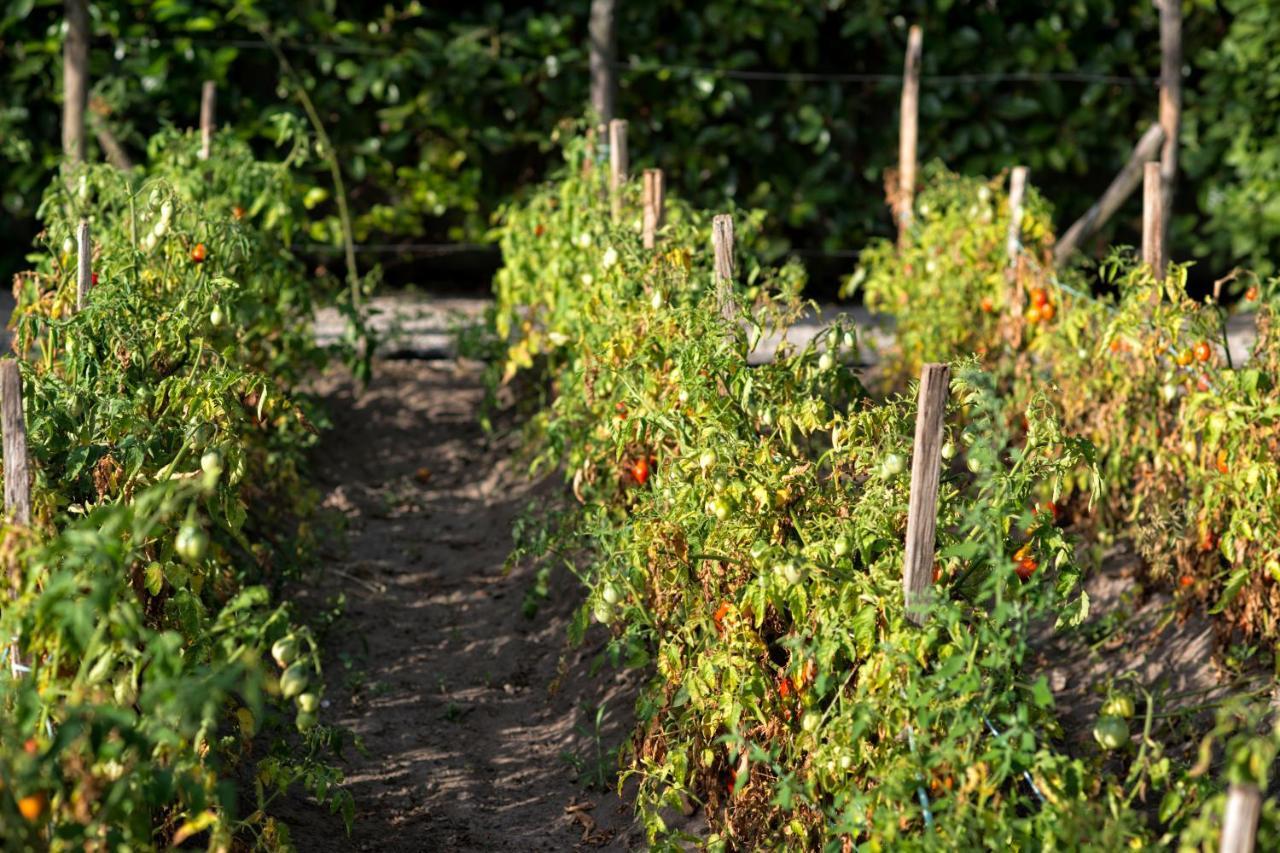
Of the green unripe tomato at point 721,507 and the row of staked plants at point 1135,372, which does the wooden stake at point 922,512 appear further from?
the row of staked plants at point 1135,372

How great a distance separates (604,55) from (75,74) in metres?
2.08

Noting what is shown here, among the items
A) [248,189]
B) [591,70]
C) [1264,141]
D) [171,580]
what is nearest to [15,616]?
[171,580]

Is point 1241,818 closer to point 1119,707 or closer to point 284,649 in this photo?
point 1119,707

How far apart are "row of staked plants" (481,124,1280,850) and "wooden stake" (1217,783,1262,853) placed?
0.36ft

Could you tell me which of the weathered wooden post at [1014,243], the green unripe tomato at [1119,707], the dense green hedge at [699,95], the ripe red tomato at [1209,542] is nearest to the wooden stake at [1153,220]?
the weathered wooden post at [1014,243]

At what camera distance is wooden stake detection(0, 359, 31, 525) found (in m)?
2.57

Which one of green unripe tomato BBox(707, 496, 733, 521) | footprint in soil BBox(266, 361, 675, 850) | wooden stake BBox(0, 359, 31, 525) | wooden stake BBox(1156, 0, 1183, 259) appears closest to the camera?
wooden stake BBox(0, 359, 31, 525)

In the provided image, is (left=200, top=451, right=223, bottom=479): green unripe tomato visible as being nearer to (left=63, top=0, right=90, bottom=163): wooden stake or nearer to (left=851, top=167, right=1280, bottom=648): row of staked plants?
(left=851, top=167, right=1280, bottom=648): row of staked plants

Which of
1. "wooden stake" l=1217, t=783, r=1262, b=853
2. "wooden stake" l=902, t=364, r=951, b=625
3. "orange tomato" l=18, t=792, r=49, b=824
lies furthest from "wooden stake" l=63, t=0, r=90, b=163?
"wooden stake" l=1217, t=783, r=1262, b=853

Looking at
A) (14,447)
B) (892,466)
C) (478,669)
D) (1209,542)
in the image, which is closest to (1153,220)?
(1209,542)

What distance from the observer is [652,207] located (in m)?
4.50

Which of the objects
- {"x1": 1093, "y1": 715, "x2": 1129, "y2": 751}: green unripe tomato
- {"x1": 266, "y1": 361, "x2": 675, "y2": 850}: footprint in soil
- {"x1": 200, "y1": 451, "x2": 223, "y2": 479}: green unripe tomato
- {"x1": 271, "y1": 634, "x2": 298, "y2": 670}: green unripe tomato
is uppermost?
{"x1": 200, "y1": 451, "x2": 223, "y2": 479}: green unripe tomato

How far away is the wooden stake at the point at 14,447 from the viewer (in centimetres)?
257

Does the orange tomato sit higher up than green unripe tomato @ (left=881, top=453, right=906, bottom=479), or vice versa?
green unripe tomato @ (left=881, top=453, right=906, bottom=479)
